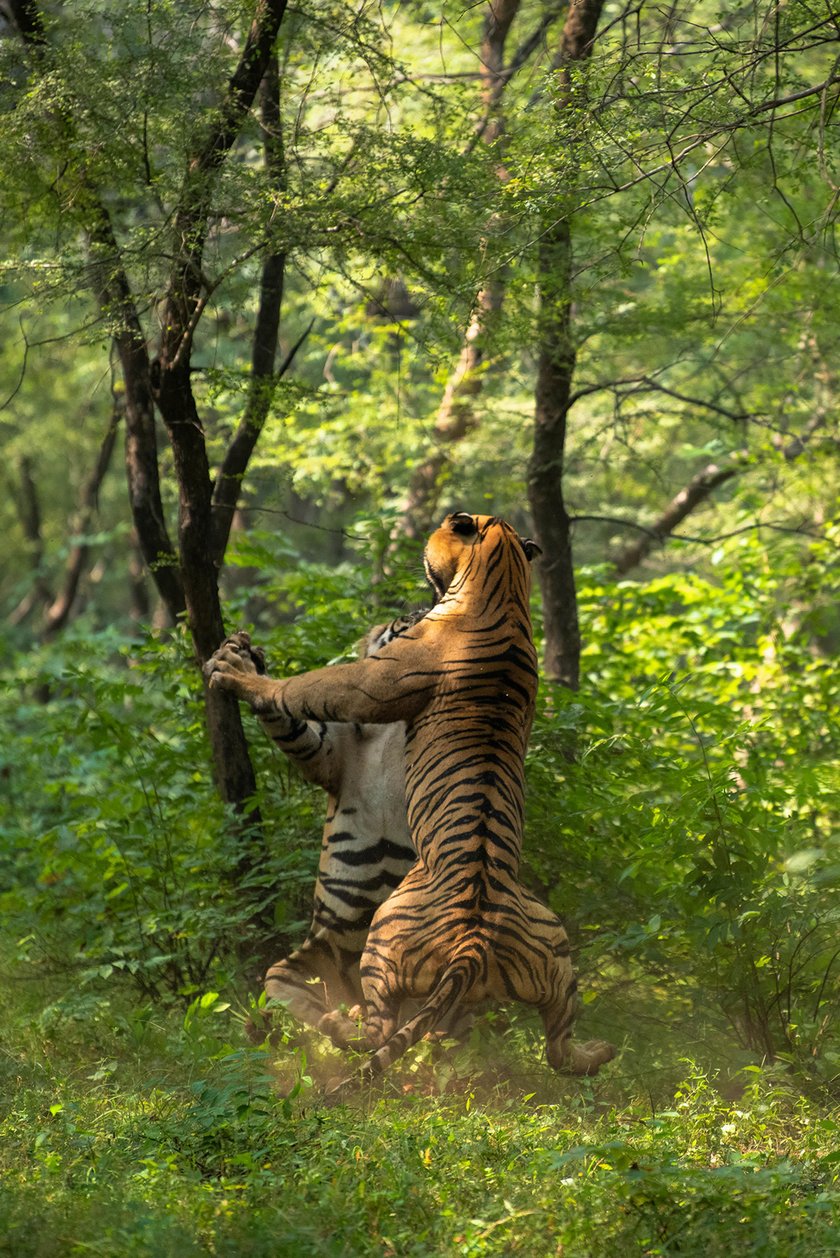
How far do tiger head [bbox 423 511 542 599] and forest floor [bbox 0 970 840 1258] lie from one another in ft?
6.12

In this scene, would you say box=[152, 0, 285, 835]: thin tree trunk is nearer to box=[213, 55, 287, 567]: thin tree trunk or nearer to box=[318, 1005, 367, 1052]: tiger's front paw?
box=[213, 55, 287, 567]: thin tree trunk

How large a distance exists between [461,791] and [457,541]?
3.38ft

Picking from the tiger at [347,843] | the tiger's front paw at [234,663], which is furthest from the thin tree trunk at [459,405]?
the tiger at [347,843]

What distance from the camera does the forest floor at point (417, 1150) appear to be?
12.1 feet

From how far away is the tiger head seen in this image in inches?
214

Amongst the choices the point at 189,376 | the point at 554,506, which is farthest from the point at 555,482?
the point at 189,376

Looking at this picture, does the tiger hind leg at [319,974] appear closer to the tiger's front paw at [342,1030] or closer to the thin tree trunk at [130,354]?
the tiger's front paw at [342,1030]

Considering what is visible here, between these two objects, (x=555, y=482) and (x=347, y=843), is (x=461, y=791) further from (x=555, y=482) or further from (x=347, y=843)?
(x=555, y=482)

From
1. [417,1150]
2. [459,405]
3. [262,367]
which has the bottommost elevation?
[417,1150]

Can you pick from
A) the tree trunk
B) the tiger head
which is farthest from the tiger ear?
the tree trunk

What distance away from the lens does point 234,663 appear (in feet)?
19.3

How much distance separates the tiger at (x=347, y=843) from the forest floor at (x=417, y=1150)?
0.31m

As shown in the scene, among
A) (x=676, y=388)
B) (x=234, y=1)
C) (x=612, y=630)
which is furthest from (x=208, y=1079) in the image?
(x=676, y=388)

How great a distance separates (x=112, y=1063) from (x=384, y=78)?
5.03 m
